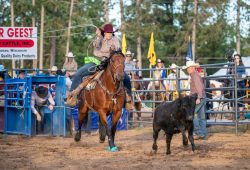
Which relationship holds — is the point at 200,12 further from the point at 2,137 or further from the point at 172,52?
the point at 2,137

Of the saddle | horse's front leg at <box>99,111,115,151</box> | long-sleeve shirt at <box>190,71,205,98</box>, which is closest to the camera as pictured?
horse's front leg at <box>99,111,115,151</box>

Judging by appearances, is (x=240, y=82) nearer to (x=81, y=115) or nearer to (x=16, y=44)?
(x=81, y=115)

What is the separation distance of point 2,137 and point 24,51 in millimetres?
2763

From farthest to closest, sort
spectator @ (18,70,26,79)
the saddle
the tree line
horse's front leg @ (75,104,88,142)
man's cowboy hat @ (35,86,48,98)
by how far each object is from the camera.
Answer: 1. the tree line
2. spectator @ (18,70,26,79)
3. man's cowboy hat @ (35,86,48,98)
4. horse's front leg @ (75,104,88,142)
5. the saddle

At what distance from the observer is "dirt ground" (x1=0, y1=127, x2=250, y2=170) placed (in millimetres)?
9383

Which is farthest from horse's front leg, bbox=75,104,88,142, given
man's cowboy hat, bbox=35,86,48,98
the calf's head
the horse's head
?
the calf's head

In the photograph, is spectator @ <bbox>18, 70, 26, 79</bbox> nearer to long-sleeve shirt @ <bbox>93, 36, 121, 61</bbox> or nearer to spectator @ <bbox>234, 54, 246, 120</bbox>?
long-sleeve shirt @ <bbox>93, 36, 121, 61</bbox>

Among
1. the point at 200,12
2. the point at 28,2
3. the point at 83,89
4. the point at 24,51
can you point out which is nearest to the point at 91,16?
the point at 28,2

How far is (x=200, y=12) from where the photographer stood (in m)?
45.0

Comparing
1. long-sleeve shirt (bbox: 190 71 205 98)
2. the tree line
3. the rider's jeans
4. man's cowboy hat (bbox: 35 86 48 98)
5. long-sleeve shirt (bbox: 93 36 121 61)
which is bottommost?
the rider's jeans

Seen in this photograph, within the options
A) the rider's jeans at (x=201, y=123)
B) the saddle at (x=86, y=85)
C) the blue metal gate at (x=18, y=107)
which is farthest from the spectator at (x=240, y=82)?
the blue metal gate at (x=18, y=107)

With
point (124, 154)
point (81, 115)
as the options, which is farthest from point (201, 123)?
point (124, 154)

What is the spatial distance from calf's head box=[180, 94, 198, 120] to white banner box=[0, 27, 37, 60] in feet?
23.8

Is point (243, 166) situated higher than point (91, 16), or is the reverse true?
point (91, 16)
